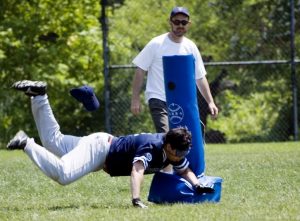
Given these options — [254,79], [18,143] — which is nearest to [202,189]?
[18,143]

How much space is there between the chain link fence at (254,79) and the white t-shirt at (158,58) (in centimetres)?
839

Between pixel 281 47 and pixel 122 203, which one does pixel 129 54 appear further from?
pixel 122 203

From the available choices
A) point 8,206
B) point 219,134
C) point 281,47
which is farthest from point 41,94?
point 219,134

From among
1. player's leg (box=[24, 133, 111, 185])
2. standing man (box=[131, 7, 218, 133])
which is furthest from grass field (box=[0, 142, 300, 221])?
standing man (box=[131, 7, 218, 133])

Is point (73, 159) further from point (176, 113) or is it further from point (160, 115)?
point (160, 115)

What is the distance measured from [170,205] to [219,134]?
55.1ft

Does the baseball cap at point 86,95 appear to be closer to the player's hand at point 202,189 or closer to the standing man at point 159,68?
the standing man at point 159,68

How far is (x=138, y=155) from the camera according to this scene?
25.0ft

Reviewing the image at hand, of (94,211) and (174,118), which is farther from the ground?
(174,118)

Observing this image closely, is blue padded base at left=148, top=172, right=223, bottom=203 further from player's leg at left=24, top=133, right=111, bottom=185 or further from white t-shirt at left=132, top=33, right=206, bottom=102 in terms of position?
white t-shirt at left=132, top=33, right=206, bottom=102

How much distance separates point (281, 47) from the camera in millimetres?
19312

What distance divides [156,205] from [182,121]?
32.9 inches

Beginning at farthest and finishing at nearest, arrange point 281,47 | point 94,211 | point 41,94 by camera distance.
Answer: point 281,47 → point 41,94 → point 94,211

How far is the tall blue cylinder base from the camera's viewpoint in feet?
25.9
